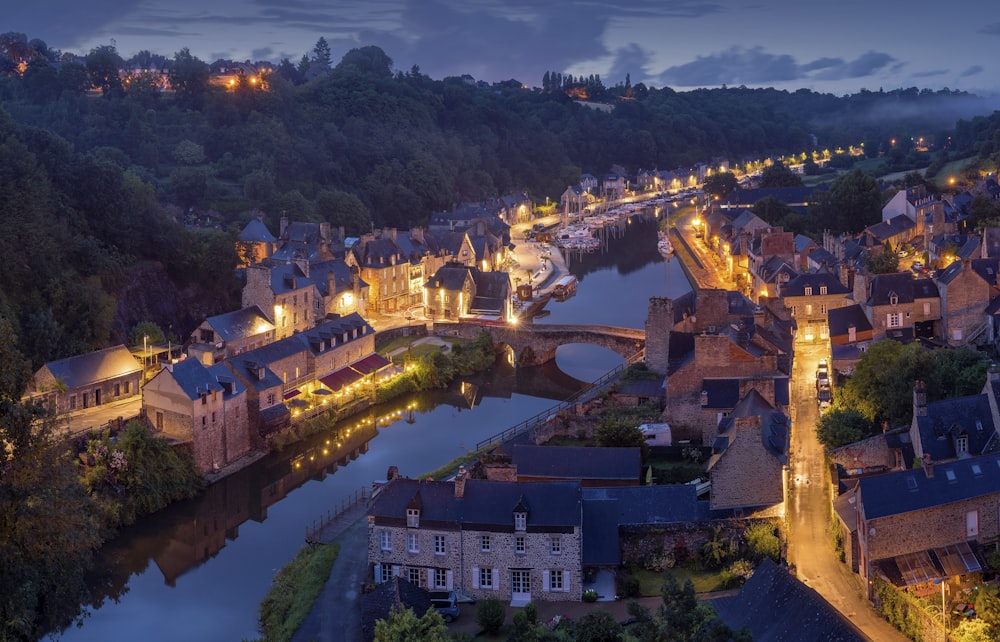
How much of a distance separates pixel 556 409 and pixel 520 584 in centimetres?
1708

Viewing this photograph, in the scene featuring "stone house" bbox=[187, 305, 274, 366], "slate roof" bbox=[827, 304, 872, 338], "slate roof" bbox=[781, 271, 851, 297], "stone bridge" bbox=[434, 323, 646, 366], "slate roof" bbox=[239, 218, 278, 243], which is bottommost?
"stone bridge" bbox=[434, 323, 646, 366]

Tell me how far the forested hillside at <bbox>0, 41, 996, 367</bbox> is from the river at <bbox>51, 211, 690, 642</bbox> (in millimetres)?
11706

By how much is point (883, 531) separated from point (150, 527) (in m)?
20.4

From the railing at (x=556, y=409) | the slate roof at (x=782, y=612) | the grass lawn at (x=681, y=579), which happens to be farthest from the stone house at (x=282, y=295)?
the slate roof at (x=782, y=612)

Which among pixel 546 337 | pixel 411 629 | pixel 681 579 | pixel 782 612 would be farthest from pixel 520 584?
pixel 546 337

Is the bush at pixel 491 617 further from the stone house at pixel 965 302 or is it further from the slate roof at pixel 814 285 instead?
the slate roof at pixel 814 285

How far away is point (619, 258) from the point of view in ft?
272

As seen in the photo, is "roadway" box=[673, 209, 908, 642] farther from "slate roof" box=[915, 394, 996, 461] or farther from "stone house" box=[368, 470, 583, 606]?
"stone house" box=[368, 470, 583, 606]

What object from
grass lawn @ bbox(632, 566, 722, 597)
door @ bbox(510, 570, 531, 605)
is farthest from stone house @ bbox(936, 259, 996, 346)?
door @ bbox(510, 570, 531, 605)

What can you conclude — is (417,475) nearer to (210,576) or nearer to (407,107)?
(210,576)

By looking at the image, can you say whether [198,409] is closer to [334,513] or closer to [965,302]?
[334,513]

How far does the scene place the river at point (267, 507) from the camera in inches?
1102

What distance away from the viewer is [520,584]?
2491 centimetres

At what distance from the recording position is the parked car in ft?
78.5
